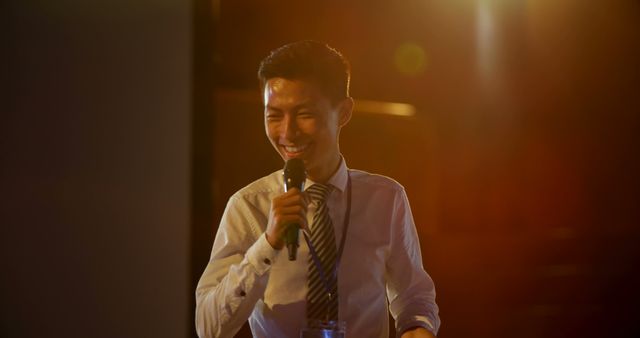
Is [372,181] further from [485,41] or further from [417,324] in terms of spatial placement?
[485,41]

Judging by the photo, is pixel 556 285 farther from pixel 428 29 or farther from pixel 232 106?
pixel 232 106

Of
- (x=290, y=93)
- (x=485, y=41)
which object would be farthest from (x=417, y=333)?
(x=485, y=41)

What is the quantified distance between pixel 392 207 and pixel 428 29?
1.29 metres

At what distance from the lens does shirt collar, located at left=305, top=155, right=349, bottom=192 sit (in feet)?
5.77


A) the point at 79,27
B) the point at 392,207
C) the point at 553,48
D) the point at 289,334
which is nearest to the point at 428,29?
the point at 553,48

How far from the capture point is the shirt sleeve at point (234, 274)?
1453 mm

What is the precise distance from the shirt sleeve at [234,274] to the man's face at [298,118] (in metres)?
0.20

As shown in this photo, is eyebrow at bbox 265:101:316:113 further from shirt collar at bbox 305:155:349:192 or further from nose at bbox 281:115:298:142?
shirt collar at bbox 305:155:349:192

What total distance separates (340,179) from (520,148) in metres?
2.01

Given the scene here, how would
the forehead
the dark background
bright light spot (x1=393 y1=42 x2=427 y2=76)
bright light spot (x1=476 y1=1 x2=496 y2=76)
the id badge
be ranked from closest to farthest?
1. the id badge
2. the forehead
3. the dark background
4. bright light spot (x1=393 y1=42 x2=427 y2=76)
5. bright light spot (x1=476 y1=1 x2=496 y2=76)

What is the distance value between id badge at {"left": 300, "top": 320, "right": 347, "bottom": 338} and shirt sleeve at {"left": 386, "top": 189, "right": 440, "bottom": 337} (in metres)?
0.17

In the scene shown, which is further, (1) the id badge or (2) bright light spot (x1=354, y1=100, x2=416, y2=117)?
(2) bright light spot (x1=354, y1=100, x2=416, y2=117)

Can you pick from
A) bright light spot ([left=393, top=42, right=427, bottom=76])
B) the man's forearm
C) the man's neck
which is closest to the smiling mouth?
the man's neck

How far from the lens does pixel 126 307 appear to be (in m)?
2.30
